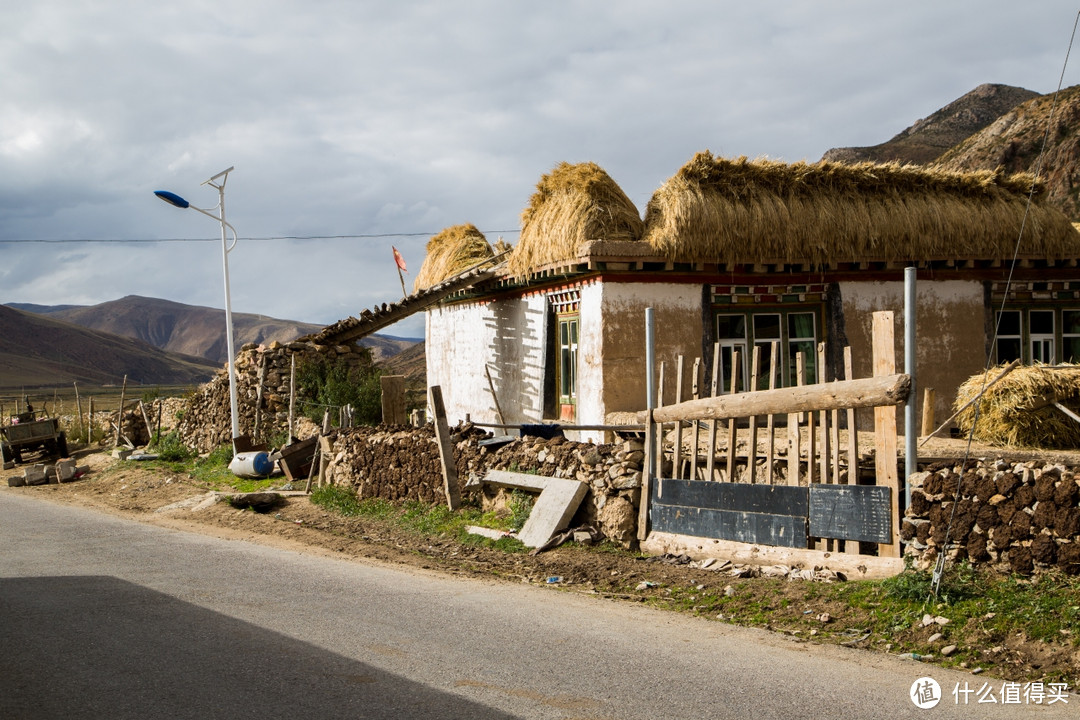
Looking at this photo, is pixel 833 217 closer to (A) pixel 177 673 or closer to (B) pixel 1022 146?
(A) pixel 177 673

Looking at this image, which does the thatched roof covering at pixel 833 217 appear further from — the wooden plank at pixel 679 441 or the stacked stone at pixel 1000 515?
the stacked stone at pixel 1000 515

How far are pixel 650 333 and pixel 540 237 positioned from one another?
4584 millimetres

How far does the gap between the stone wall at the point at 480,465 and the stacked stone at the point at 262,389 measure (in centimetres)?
692

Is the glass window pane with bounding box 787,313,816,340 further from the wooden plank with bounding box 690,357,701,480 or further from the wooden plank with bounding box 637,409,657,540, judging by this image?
the wooden plank with bounding box 637,409,657,540

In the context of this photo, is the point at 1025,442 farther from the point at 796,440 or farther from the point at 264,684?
the point at 264,684

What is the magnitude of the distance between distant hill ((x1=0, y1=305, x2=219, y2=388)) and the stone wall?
11714 centimetres

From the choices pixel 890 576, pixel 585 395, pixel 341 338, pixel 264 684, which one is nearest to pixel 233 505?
pixel 585 395

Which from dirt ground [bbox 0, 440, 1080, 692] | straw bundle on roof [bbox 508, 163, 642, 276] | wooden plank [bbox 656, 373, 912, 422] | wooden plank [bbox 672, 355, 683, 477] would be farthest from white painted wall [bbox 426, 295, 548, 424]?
wooden plank [bbox 656, 373, 912, 422]

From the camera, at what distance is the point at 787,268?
507 inches

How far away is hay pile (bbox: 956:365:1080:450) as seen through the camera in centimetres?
804

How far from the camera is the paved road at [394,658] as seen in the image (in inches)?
181

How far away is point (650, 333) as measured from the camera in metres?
9.16

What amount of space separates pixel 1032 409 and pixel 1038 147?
39660mm

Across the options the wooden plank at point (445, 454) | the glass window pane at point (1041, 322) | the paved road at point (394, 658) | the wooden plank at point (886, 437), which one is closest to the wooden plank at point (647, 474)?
the paved road at point (394, 658)
